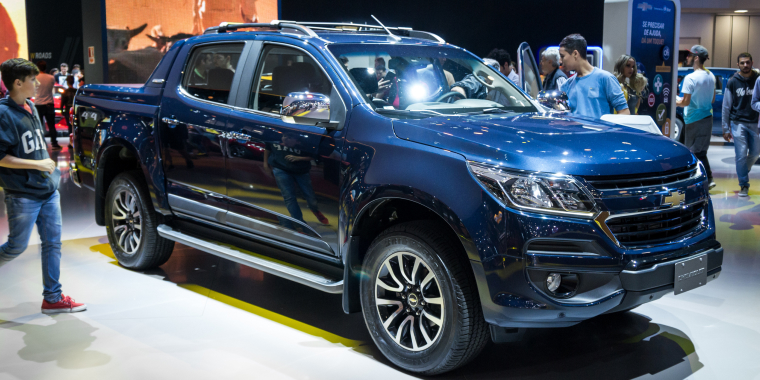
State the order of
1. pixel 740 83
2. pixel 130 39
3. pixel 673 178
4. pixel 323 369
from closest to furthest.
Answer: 1. pixel 673 178
2. pixel 323 369
3. pixel 740 83
4. pixel 130 39

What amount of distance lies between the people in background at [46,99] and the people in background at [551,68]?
1073cm

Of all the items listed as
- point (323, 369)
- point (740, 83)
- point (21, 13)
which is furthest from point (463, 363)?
point (21, 13)

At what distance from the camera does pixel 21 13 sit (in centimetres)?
1947

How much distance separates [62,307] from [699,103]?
796cm

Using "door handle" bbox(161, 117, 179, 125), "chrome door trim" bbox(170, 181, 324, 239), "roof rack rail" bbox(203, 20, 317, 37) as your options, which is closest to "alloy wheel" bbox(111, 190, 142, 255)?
"chrome door trim" bbox(170, 181, 324, 239)

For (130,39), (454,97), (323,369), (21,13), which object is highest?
(21,13)

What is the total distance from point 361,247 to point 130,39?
7783 millimetres

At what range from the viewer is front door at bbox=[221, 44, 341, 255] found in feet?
12.3

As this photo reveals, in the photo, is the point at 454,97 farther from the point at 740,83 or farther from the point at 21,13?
the point at 21,13

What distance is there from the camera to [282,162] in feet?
12.9

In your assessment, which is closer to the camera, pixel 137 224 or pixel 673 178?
pixel 673 178

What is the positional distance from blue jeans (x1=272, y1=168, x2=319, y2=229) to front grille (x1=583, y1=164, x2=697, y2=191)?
150 cm

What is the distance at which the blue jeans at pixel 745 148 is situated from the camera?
8.84m

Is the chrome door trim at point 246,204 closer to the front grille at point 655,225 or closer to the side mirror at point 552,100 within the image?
the front grille at point 655,225
